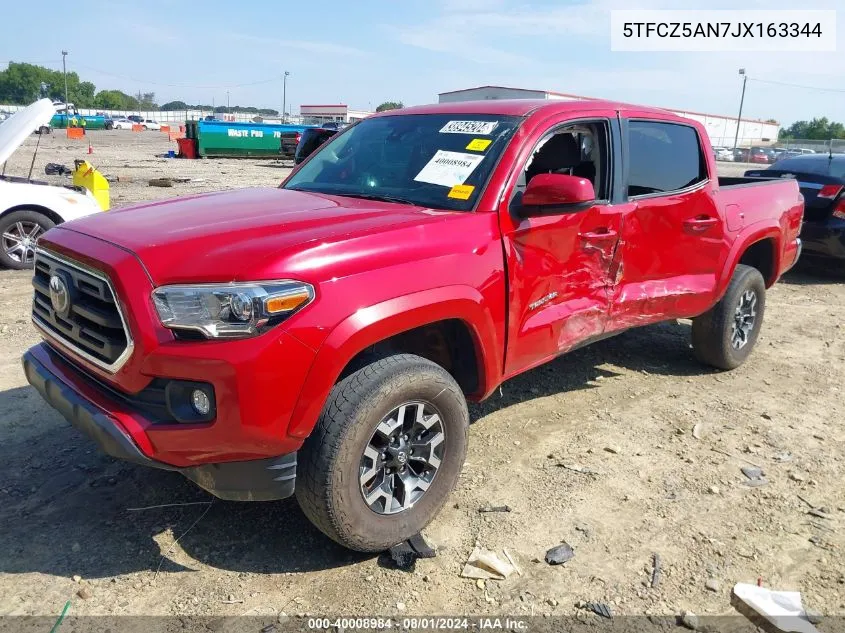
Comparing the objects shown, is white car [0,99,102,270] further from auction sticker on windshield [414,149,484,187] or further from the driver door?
the driver door

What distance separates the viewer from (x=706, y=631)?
2576mm

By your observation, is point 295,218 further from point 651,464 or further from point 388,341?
point 651,464

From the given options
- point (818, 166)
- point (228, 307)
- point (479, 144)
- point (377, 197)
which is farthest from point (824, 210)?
point (228, 307)

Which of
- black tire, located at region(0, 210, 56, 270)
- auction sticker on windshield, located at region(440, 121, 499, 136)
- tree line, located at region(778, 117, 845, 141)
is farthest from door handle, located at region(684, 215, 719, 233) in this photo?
tree line, located at region(778, 117, 845, 141)

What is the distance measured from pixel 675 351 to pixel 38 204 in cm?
707

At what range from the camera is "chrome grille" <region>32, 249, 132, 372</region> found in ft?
8.47

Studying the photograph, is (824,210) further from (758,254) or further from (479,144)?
(479,144)

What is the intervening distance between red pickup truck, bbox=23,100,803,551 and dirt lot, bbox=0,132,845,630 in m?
0.39

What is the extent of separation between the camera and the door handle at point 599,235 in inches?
145

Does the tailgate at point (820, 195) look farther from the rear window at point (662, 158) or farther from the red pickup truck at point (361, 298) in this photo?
the red pickup truck at point (361, 298)

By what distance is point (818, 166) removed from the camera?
8.95 meters

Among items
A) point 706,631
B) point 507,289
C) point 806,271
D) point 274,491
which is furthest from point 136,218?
point 806,271

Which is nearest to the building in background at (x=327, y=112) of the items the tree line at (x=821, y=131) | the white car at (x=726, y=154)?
the white car at (x=726, y=154)

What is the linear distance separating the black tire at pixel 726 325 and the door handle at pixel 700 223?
695 mm
